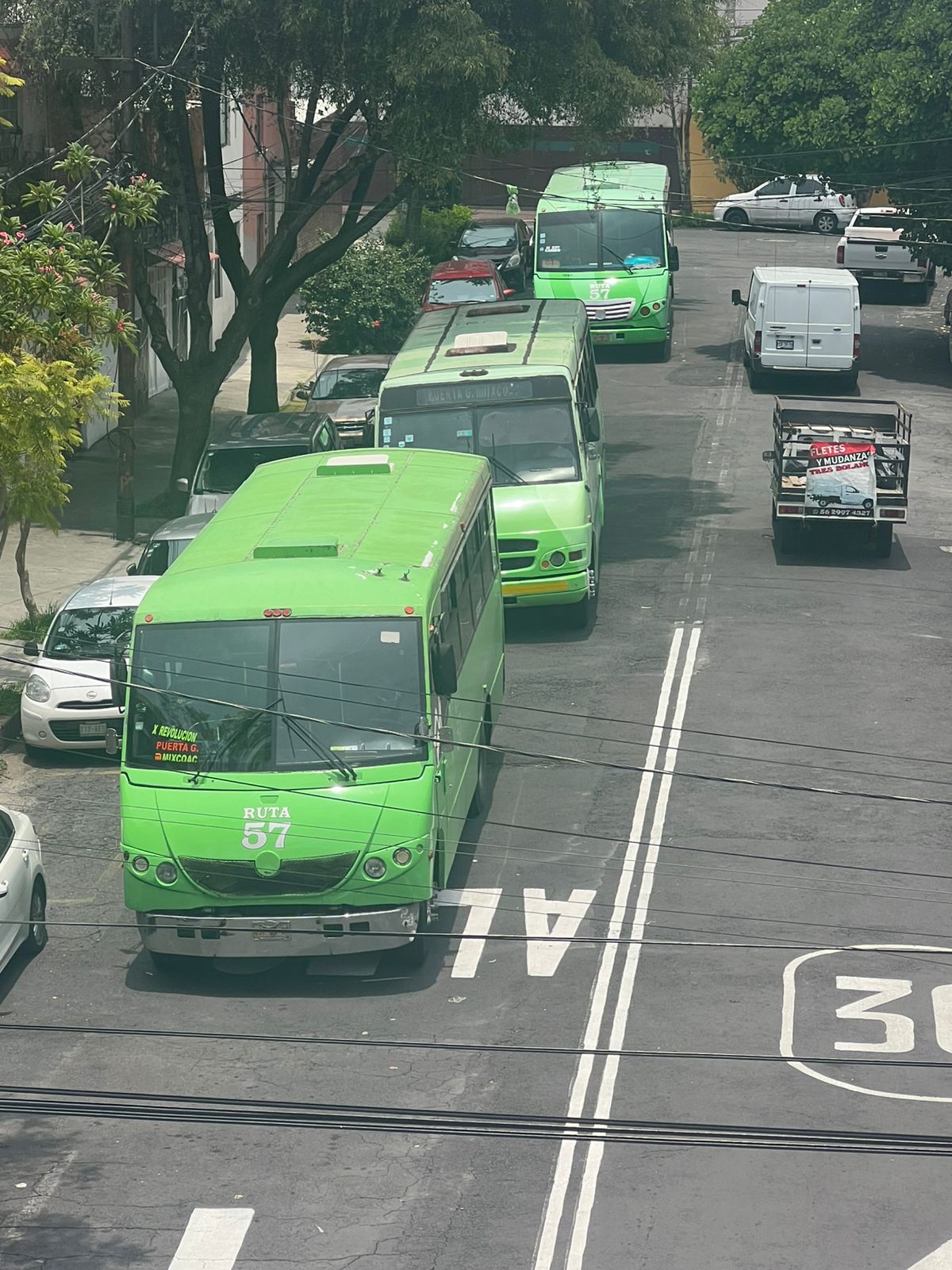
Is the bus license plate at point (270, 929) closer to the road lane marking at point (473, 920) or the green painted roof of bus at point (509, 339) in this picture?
the road lane marking at point (473, 920)

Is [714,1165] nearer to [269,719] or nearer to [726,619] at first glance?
[269,719]

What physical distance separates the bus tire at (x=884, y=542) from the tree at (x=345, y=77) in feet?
24.7

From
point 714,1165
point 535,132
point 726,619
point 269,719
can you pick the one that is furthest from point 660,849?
point 535,132

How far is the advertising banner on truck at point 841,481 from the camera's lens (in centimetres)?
2348

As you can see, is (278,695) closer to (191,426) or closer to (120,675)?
(120,675)

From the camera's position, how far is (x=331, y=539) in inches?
571

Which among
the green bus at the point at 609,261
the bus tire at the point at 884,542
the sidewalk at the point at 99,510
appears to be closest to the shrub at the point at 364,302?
the sidewalk at the point at 99,510

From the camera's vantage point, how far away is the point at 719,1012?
41.2 ft

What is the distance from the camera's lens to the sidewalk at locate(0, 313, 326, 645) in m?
24.8

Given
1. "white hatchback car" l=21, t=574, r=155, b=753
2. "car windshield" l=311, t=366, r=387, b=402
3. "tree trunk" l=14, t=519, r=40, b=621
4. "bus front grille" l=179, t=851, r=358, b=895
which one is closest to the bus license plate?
"bus front grille" l=179, t=851, r=358, b=895

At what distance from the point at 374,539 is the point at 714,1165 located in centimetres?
606

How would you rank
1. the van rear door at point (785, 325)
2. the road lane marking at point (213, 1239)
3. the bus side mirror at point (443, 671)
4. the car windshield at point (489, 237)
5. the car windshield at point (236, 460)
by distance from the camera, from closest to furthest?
1. the road lane marking at point (213, 1239)
2. the bus side mirror at point (443, 671)
3. the car windshield at point (236, 460)
4. the van rear door at point (785, 325)
5. the car windshield at point (489, 237)

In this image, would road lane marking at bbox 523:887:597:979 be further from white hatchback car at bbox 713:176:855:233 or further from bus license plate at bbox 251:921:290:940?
white hatchback car at bbox 713:176:855:233

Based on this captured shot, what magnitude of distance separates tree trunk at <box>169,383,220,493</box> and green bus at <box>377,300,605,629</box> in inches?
254
